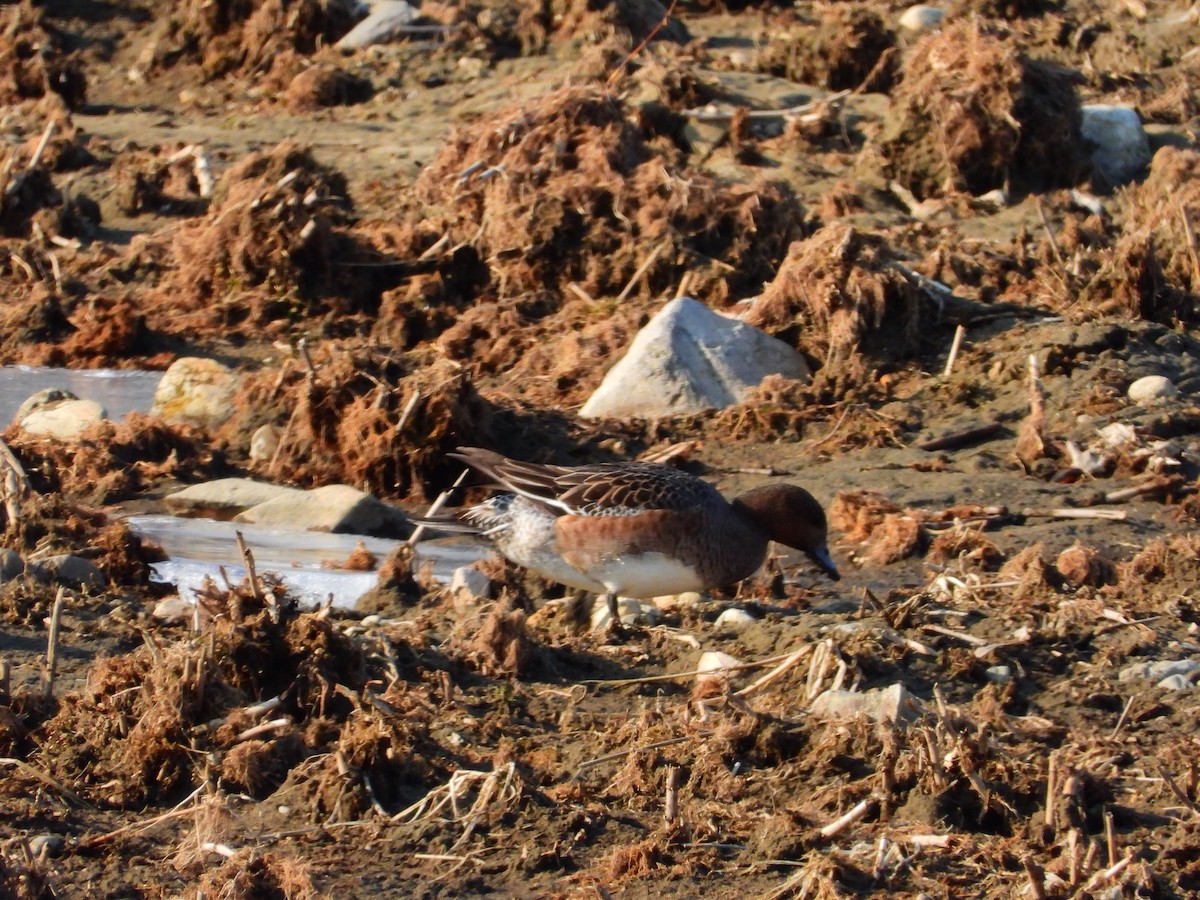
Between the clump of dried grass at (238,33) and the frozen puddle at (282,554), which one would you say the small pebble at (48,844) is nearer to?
the frozen puddle at (282,554)

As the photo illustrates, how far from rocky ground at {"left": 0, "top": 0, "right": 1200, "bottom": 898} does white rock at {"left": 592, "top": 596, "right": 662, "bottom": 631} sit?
0.07 m

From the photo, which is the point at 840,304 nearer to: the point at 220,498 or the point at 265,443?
the point at 265,443

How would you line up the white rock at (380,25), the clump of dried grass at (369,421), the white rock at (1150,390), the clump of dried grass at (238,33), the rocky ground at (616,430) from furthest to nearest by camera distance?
1. the clump of dried grass at (238,33)
2. the white rock at (380,25)
3. the clump of dried grass at (369,421)
4. the white rock at (1150,390)
5. the rocky ground at (616,430)

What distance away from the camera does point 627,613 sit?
6809 mm

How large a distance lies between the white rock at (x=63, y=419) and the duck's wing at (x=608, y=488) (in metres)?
3.38

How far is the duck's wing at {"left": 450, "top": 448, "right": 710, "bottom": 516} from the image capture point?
659 cm

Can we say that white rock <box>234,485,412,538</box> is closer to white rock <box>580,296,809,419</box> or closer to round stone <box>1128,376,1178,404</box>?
white rock <box>580,296,809,419</box>

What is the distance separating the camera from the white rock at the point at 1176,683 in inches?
218

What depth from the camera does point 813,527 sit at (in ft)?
23.0

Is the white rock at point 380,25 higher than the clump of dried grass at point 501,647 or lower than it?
higher

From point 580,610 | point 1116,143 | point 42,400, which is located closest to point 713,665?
point 580,610

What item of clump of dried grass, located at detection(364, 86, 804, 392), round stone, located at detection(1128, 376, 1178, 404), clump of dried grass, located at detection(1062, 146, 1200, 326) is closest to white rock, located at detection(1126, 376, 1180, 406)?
round stone, located at detection(1128, 376, 1178, 404)

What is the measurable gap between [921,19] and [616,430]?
7.43 meters

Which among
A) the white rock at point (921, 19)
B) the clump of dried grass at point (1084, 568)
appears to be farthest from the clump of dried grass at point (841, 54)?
the clump of dried grass at point (1084, 568)
